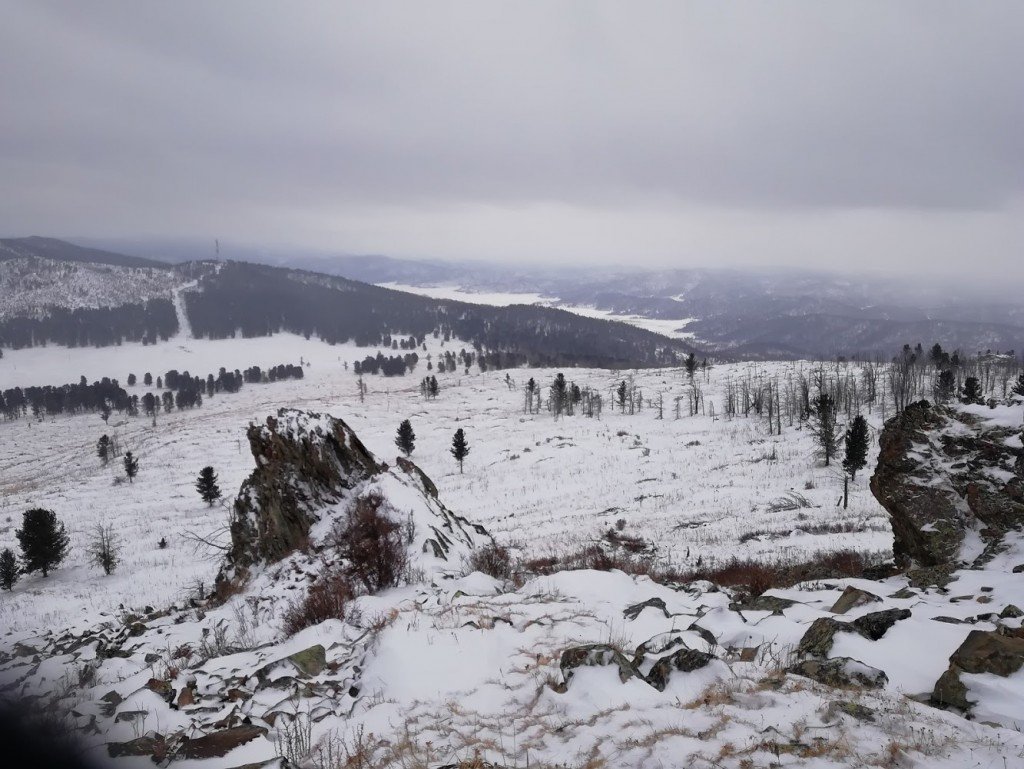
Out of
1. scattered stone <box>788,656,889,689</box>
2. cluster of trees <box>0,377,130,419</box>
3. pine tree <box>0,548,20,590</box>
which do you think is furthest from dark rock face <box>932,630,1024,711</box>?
cluster of trees <box>0,377,130,419</box>

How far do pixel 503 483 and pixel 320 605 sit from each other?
4891 cm

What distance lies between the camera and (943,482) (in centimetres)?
1080

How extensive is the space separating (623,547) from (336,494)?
12.7 meters

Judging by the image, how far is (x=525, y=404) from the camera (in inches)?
4796

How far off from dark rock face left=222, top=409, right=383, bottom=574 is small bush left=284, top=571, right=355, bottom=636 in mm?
3249

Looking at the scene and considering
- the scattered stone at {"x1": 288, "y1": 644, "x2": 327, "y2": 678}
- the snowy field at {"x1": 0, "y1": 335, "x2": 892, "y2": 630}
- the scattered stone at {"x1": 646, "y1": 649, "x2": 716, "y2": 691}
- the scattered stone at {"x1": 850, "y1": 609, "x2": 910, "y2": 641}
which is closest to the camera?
the scattered stone at {"x1": 646, "y1": 649, "x2": 716, "y2": 691}

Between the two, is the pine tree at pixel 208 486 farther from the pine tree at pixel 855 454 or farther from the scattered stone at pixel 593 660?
the pine tree at pixel 855 454

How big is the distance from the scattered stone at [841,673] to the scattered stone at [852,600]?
2.40 meters

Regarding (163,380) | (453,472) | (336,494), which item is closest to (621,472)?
(453,472)

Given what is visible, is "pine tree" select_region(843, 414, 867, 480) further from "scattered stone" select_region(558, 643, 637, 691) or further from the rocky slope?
"scattered stone" select_region(558, 643, 637, 691)

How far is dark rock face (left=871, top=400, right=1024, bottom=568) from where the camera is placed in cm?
985

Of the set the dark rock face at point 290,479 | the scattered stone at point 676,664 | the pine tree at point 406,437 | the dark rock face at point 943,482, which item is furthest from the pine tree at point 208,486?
the dark rock face at point 943,482

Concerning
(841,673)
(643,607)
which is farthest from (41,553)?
(841,673)

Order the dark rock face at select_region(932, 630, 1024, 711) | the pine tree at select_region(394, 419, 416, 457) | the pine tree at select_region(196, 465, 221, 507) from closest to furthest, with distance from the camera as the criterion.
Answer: the dark rock face at select_region(932, 630, 1024, 711) → the pine tree at select_region(196, 465, 221, 507) → the pine tree at select_region(394, 419, 416, 457)
